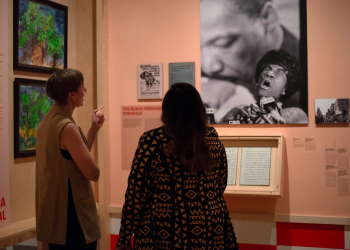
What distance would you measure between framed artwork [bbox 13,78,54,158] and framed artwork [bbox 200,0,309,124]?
1.39 meters

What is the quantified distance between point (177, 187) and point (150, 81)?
6.00 feet

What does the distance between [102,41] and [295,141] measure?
1913mm

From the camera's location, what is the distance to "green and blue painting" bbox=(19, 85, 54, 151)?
9.44 ft

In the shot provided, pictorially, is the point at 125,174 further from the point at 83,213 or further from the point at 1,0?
the point at 1,0

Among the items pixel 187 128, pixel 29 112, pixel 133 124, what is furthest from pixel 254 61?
pixel 29 112

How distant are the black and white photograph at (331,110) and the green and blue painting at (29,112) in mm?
2266

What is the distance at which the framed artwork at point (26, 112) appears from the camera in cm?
282

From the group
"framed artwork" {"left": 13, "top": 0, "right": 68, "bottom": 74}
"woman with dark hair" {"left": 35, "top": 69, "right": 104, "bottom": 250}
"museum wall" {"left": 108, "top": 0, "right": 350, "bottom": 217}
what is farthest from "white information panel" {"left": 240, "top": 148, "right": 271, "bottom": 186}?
"framed artwork" {"left": 13, "top": 0, "right": 68, "bottom": 74}

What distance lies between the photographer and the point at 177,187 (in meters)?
1.68

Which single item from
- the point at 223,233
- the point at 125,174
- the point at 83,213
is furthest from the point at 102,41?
the point at 223,233

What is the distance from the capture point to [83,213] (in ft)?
6.29

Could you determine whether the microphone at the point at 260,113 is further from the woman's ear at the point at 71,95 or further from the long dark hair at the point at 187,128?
the woman's ear at the point at 71,95

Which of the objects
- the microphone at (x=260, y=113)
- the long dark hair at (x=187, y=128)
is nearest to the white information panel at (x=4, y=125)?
the long dark hair at (x=187, y=128)

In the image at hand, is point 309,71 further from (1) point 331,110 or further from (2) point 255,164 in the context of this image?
(2) point 255,164
